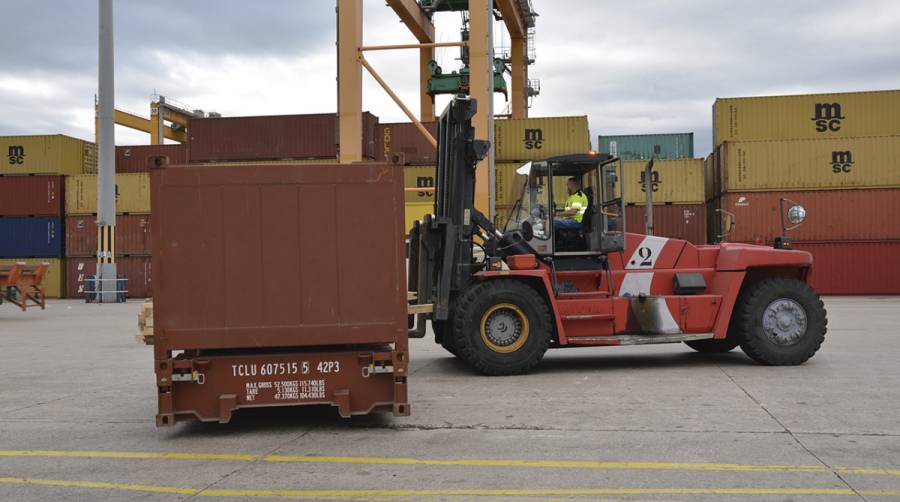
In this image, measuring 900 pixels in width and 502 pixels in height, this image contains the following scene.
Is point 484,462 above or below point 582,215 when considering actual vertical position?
below

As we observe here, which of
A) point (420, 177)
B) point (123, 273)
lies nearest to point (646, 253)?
point (420, 177)

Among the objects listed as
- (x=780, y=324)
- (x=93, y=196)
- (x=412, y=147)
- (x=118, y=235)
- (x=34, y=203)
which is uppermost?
(x=412, y=147)

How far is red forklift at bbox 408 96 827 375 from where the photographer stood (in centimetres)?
883

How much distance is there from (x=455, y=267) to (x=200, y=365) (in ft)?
11.8

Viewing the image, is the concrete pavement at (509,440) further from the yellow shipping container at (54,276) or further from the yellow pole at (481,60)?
the yellow shipping container at (54,276)

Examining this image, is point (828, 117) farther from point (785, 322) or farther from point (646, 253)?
point (646, 253)

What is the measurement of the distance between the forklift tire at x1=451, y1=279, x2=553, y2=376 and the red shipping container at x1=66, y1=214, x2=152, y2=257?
2686cm

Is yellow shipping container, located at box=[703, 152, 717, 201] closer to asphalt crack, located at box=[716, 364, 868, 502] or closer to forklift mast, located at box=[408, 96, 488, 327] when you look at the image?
forklift mast, located at box=[408, 96, 488, 327]

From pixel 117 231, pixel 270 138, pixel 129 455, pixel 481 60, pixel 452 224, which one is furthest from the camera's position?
pixel 117 231

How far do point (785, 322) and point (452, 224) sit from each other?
411 cm

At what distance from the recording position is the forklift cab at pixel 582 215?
9.20 m

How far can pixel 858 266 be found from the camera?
2616 centimetres

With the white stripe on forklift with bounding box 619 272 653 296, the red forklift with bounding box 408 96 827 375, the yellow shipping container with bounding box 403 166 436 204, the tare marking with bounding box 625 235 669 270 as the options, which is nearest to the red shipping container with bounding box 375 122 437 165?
the yellow shipping container with bounding box 403 166 436 204

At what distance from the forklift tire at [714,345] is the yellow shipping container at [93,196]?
90.2 feet
